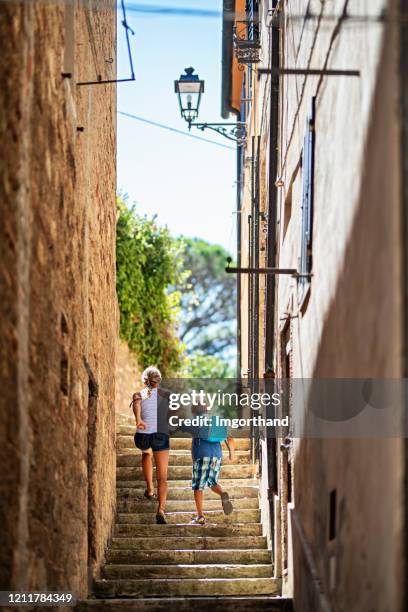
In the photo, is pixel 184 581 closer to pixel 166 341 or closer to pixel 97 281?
pixel 97 281

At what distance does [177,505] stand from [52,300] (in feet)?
18.8

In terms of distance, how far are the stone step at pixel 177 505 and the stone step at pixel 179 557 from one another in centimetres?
139

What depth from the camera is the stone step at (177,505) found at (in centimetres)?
1245

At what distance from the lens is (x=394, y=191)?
477 cm

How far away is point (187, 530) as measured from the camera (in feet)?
38.4

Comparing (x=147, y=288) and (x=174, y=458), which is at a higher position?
(x=147, y=288)

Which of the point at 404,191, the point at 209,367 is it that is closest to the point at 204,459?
the point at 404,191

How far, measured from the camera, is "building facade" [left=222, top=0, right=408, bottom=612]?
15.9ft

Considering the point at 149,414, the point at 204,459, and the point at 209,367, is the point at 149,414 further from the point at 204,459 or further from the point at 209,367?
the point at 209,367

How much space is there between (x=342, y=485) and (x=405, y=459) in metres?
1.87

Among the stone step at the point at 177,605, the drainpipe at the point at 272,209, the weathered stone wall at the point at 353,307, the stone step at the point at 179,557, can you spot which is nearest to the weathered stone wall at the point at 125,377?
the drainpipe at the point at 272,209

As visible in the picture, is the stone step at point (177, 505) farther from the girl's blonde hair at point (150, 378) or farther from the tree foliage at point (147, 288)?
the tree foliage at point (147, 288)

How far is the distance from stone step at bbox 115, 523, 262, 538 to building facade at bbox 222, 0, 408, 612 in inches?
16.3

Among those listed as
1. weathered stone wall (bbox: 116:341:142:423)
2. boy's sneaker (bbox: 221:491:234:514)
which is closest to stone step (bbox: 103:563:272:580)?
boy's sneaker (bbox: 221:491:234:514)
